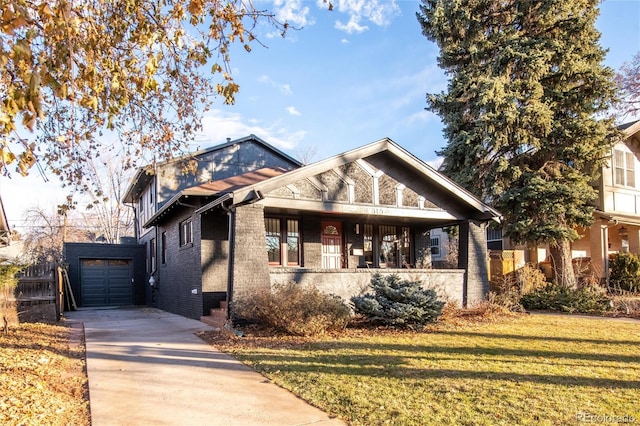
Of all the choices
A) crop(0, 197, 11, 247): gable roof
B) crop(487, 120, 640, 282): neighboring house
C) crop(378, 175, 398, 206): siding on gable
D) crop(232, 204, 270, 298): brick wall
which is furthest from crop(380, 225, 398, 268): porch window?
crop(0, 197, 11, 247): gable roof

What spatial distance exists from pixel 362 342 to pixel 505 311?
6.06 meters

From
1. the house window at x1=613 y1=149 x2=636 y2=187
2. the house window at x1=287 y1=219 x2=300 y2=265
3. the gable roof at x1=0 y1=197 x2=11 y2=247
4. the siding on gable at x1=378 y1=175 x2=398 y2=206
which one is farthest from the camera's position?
the house window at x1=613 y1=149 x2=636 y2=187

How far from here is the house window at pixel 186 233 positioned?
46.4ft

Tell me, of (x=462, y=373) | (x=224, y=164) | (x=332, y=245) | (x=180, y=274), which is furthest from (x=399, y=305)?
(x=224, y=164)

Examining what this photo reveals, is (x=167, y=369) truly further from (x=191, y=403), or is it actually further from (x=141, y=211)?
(x=141, y=211)

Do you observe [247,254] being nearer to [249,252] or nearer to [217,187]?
[249,252]

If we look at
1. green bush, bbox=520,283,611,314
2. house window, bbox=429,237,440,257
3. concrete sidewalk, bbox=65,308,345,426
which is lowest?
green bush, bbox=520,283,611,314

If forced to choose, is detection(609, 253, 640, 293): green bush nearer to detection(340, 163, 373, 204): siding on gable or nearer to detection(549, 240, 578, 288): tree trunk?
detection(549, 240, 578, 288): tree trunk

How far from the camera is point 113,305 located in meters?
21.2

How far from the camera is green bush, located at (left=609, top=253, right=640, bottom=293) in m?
18.4

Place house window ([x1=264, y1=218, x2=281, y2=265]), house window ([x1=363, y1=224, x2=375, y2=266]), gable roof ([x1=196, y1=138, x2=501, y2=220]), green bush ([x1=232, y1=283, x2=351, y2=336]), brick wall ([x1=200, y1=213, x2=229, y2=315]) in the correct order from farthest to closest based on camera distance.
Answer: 1. house window ([x1=363, y1=224, x2=375, y2=266])
2. house window ([x1=264, y1=218, x2=281, y2=265])
3. brick wall ([x1=200, y1=213, x2=229, y2=315])
4. gable roof ([x1=196, y1=138, x2=501, y2=220])
5. green bush ([x1=232, y1=283, x2=351, y2=336])

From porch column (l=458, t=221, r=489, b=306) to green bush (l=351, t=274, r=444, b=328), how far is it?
4.18 m

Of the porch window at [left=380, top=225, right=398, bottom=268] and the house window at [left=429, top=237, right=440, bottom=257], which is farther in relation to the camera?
the house window at [left=429, top=237, right=440, bottom=257]

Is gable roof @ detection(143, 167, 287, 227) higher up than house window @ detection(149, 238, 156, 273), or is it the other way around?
gable roof @ detection(143, 167, 287, 227)
